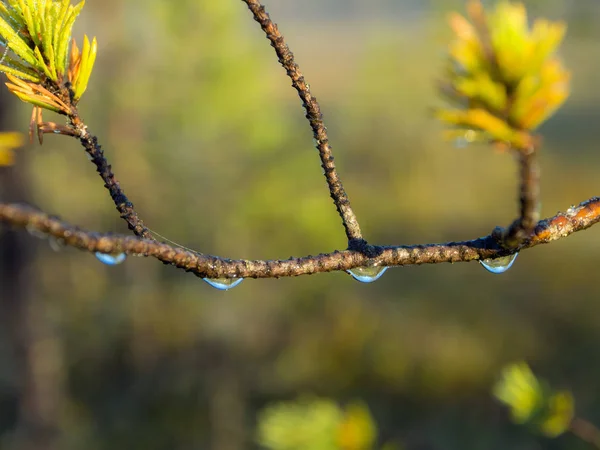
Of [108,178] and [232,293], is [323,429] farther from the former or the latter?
[232,293]

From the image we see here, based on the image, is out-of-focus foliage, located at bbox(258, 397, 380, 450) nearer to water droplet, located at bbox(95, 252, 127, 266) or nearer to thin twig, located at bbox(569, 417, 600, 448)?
thin twig, located at bbox(569, 417, 600, 448)

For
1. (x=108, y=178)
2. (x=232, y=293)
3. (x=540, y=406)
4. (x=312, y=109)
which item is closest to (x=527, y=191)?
(x=312, y=109)

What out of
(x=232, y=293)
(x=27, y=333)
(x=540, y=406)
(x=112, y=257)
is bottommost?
(x=112, y=257)

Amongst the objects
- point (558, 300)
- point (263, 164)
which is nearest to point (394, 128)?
point (558, 300)

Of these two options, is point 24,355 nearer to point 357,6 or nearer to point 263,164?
point 263,164

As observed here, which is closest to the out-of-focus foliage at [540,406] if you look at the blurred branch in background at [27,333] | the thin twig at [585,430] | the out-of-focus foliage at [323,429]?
the thin twig at [585,430]

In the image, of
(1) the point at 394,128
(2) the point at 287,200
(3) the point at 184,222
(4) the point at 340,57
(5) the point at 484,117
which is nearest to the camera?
(5) the point at 484,117
